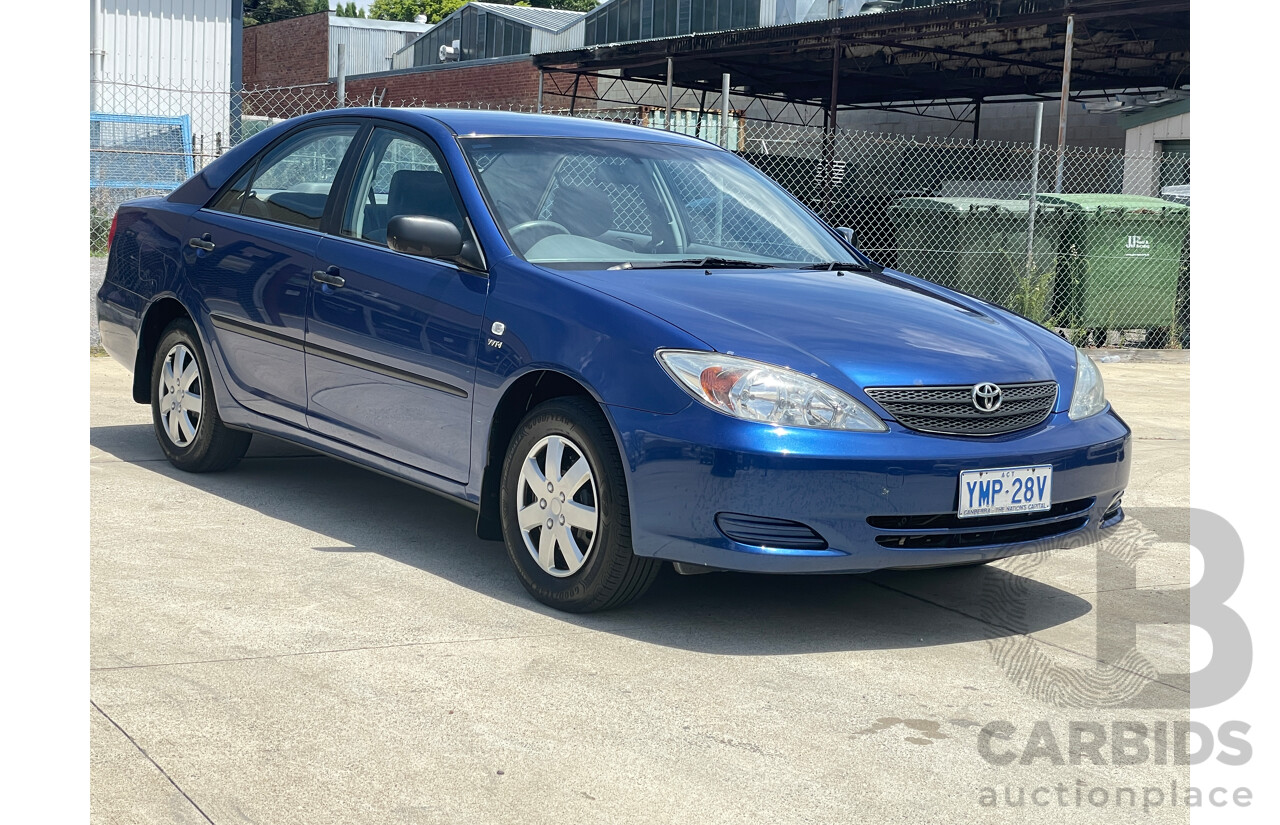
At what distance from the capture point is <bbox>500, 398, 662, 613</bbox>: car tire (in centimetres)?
414

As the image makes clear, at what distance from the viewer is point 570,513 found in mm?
4273

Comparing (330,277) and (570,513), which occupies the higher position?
(330,277)

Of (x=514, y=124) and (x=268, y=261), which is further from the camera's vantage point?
(x=268, y=261)

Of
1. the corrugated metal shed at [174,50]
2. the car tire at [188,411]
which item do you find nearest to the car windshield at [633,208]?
the car tire at [188,411]

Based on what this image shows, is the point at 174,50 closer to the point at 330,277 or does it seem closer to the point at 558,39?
the point at 330,277

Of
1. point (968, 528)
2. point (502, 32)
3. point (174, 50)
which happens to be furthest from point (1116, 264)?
point (502, 32)

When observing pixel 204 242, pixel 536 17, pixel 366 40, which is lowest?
pixel 204 242

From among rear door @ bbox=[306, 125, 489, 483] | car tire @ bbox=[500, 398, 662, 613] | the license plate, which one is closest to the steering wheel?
rear door @ bbox=[306, 125, 489, 483]

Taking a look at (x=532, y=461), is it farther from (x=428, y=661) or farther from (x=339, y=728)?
(x=339, y=728)

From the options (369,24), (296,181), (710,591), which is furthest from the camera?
(369,24)

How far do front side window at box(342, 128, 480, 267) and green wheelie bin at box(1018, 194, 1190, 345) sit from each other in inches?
369

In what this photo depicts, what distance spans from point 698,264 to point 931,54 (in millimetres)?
23701

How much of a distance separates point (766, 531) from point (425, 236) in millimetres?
1543

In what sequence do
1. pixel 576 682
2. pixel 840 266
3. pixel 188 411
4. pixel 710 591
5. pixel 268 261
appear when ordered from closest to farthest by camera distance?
pixel 576 682 → pixel 710 591 → pixel 840 266 → pixel 268 261 → pixel 188 411
